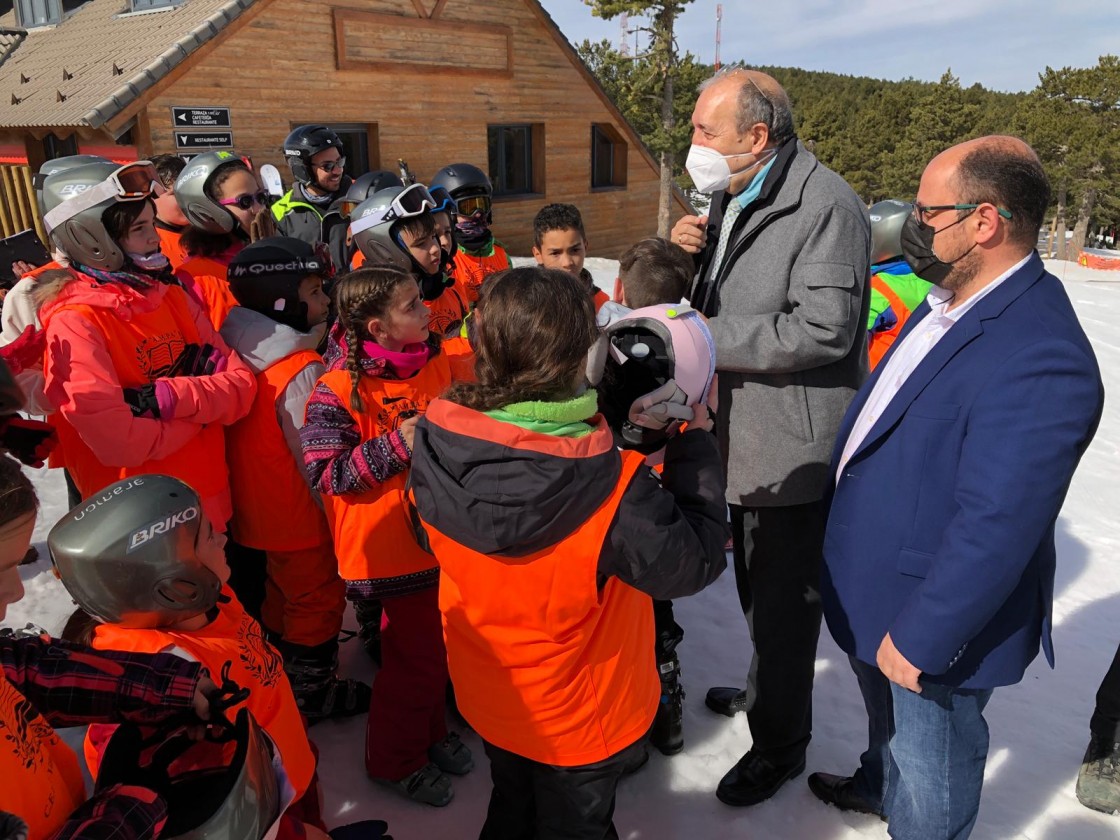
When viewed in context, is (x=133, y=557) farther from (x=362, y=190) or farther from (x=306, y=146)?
(x=306, y=146)

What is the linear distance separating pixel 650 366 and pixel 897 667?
1.01 meters

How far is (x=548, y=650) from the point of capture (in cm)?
192

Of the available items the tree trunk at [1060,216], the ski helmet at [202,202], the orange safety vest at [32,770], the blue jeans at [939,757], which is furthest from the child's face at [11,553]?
the tree trunk at [1060,216]

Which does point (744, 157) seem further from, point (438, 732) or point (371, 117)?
point (371, 117)

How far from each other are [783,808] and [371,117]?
1352cm

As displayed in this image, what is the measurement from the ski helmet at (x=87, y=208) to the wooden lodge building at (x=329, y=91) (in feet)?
30.4

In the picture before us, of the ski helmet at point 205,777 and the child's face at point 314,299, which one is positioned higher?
the child's face at point 314,299

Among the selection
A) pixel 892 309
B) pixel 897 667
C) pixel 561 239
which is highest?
pixel 561 239

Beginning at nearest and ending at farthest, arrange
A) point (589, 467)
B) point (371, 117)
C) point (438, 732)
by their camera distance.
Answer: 1. point (589, 467)
2. point (438, 732)
3. point (371, 117)

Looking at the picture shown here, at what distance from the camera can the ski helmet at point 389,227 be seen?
387 centimetres

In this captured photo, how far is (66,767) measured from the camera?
4.95 feet

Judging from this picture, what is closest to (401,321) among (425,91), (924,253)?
(924,253)

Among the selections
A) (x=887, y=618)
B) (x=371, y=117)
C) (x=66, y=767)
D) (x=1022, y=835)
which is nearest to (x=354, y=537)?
(x=66, y=767)

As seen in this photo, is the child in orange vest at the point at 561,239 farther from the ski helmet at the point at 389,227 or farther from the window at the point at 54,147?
the window at the point at 54,147
